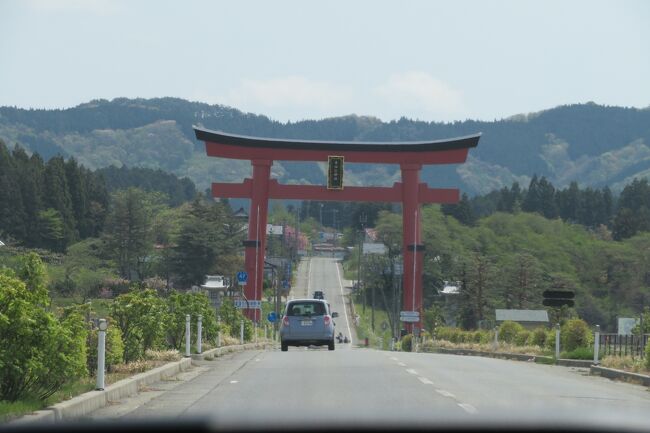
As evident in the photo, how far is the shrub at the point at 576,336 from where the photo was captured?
31.3 metres

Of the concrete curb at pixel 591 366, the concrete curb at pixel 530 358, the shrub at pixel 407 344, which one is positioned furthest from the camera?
the shrub at pixel 407 344

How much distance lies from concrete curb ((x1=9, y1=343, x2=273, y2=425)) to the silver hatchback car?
32.5 ft

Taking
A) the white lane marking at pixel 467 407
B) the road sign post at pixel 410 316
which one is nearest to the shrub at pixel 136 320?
the white lane marking at pixel 467 407

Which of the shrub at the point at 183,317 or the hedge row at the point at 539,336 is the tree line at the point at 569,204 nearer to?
the hedge row at the point at 539,336

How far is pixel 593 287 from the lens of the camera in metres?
116

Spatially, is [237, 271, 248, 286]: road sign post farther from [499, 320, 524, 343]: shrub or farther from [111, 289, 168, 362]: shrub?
[111, 289, 168, 362]: shrub

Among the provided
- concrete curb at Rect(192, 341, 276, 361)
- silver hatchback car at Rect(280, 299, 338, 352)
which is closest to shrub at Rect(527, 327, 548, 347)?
silver hatchback car at Rect(280, 299, 338, 352)

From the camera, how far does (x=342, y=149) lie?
60844 millimetres

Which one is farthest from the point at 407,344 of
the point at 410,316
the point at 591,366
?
the point at 591,366

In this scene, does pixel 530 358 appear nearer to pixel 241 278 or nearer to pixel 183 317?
pixel 183 317

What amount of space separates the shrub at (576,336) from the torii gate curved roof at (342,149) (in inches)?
1155

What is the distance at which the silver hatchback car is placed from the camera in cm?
3092

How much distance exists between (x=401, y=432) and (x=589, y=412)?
1.59 feet

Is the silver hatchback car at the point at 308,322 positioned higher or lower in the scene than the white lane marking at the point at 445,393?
higher
